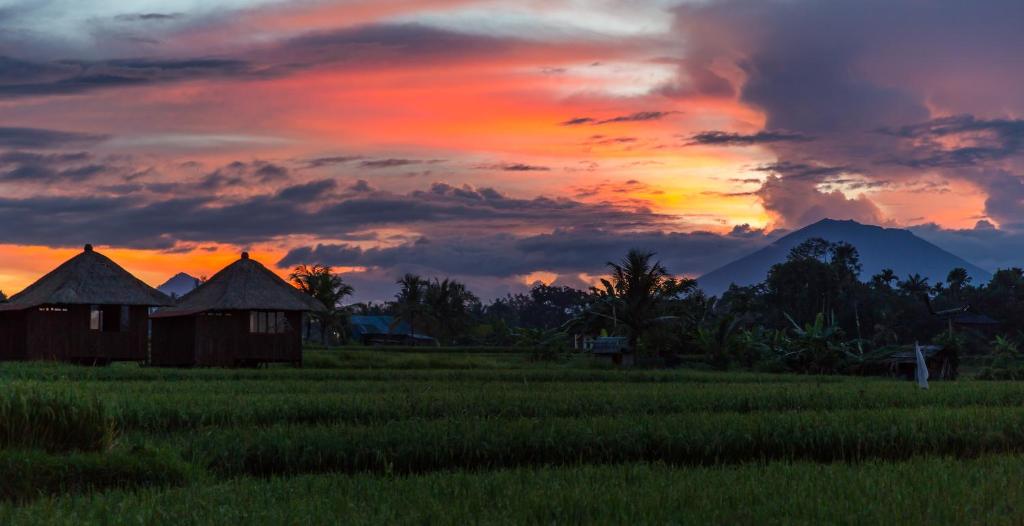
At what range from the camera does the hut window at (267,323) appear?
130 feet

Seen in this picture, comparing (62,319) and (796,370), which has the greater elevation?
(62,319)

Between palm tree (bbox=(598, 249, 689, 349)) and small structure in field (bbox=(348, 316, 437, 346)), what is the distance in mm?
39820

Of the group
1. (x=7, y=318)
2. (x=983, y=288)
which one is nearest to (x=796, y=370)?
(x=7, y=318)

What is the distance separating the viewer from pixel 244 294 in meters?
39.2

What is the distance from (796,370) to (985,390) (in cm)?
1562

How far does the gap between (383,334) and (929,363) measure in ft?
171

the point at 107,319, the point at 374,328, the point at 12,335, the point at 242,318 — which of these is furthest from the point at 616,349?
the point at 374,328

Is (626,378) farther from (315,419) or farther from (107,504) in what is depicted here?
(107,504)

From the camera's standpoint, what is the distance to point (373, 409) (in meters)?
17.8

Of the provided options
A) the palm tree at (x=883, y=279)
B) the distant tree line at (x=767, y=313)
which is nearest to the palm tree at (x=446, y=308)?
the distant tree line at (x=767, y=313)

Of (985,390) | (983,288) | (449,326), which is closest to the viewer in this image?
(985,390)

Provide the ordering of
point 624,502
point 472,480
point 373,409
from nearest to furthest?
point 624,502 < point 472,480 < point 373,409

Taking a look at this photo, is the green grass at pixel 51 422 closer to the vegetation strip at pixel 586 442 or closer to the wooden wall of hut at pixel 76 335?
the vegetation strip at pixel 586 442

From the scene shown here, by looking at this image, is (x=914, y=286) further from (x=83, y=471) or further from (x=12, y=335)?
(x=83, y=471)
